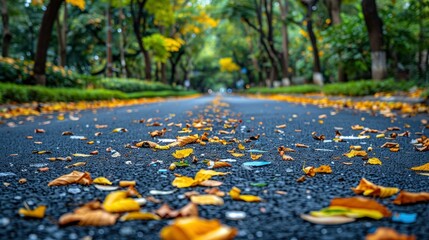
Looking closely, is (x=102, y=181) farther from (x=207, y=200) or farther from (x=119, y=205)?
(x=207, y=200)

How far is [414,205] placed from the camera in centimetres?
160

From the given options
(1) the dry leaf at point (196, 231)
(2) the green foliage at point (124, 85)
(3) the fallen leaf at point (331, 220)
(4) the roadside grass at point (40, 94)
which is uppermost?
(2) the green foliage at point (124, 85)

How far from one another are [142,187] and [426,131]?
3.74m

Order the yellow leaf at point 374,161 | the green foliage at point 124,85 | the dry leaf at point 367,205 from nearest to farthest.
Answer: the dry leaf at point 367,205, the yellow leaf at point 374,161, the green foliage at point 124,85

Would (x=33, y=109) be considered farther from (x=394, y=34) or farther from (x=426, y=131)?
(x=394, y=34)

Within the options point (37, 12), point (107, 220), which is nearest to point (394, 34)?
point (107, 220)

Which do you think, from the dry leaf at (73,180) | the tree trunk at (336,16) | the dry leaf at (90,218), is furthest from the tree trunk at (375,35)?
the dry leaf at (90,218)

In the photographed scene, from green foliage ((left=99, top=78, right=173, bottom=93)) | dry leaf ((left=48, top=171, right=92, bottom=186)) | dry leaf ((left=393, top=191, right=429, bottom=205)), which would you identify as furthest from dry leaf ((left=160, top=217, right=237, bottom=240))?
green foliage ((left=99, top=78, right=173, bottom=93))

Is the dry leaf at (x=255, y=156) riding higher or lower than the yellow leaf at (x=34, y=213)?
lower

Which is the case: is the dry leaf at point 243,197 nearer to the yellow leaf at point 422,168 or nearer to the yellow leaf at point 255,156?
the yellow leaf at point 255,156

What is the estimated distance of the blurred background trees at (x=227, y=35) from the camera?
1077 cm

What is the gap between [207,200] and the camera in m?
Result: 1.65

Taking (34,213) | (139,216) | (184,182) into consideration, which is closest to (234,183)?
(184,182)

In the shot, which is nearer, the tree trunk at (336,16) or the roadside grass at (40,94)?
the roadside grass at (40,94)
